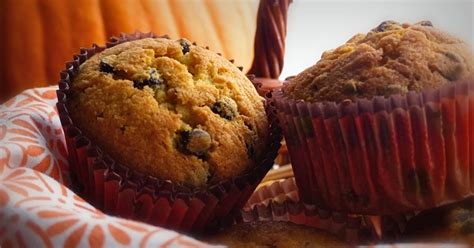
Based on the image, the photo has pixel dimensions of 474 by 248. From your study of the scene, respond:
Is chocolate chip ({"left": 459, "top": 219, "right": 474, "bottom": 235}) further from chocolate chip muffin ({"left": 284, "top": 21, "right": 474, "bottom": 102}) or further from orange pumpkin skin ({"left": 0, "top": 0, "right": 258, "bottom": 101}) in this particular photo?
orange pumpkin skin ({"left": 0, "top": 0, "right": 258, "bottom": 101})

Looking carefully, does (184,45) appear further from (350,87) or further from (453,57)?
(453,57)

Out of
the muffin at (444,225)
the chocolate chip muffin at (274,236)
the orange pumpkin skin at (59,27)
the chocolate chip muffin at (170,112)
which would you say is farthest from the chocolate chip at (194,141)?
the orange pumpkin skin at (59,27)

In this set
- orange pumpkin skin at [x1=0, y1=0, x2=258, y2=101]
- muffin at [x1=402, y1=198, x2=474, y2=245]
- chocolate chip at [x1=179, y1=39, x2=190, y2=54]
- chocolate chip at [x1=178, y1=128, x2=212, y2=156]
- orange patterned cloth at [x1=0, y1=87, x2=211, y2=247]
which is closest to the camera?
orange patterned cloth at [x1=0, y1=87, x2=211, y2=247]

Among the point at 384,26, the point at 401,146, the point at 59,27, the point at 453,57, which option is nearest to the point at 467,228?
the point at 401,146

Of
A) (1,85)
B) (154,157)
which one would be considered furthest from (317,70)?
(1,85)

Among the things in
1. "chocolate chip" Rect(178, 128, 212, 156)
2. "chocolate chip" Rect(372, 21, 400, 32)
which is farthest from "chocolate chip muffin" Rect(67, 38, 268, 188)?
"chocolate chip" Rect(372, 21, 400, 32)

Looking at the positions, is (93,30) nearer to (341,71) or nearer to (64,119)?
(64,119)
